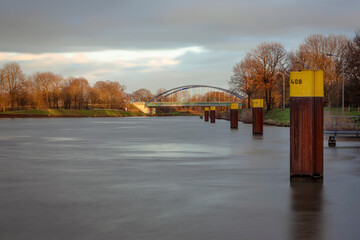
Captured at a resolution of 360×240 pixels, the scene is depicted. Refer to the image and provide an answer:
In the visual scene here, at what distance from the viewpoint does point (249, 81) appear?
7269 cm

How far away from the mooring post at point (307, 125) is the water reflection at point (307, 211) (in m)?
0.47

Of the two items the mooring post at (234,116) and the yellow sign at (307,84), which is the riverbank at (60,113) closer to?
the mooring post at (234,116)

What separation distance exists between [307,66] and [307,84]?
60.0 metres

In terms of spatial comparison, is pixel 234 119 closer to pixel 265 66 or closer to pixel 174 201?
pixel 265 66

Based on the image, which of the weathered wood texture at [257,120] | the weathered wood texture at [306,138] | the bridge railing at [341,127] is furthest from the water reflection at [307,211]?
the weathered wood texture at [257,120]

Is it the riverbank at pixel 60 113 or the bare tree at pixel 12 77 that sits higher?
the bare tree at pixel 12 77

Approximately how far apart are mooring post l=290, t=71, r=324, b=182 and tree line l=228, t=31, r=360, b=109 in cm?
4858

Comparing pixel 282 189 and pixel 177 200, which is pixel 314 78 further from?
pixel 177 200

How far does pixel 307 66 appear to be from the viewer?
68.0 meters

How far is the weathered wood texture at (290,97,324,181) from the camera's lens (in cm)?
1049

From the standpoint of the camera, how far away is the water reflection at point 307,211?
642 centimetres

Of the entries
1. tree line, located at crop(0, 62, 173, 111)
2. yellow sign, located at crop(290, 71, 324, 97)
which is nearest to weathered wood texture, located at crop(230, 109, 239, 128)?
yellow sign, located at crop(290, 71, 324, 97)

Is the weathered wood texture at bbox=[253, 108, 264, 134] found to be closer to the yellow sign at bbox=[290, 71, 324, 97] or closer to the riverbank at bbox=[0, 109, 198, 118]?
the yellow sign at bbox=[290, 71, 324, 97]

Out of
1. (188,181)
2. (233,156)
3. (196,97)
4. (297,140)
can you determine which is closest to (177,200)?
(188,181)
